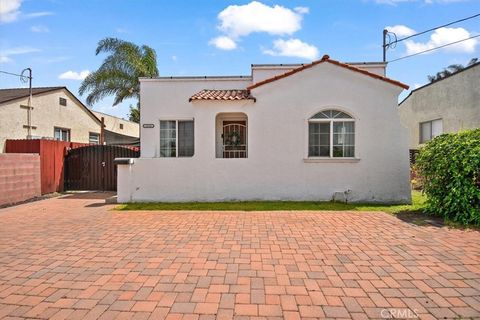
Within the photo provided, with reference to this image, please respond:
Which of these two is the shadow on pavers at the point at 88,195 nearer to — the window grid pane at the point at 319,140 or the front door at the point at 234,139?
the front door at the point at 234,139

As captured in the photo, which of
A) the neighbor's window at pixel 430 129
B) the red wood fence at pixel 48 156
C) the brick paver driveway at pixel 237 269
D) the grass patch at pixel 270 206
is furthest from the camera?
the neighbor's window at pixel 430 129

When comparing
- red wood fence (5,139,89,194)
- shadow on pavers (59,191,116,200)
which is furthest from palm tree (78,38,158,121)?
shadow on pavers (59,191,116,200)

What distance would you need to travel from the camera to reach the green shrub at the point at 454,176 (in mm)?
7398

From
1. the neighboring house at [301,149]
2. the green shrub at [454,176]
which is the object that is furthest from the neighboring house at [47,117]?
the green shrub at [454,176]

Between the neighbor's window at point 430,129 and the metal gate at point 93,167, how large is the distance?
17.6 m

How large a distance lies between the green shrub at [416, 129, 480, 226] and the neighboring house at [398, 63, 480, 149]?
7527 millimetres

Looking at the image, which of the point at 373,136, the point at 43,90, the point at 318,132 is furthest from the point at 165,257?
the point at 43,90

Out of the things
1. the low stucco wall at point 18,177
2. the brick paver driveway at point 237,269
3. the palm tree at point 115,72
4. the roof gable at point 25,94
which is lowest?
the brick paver driveway at point 237,269

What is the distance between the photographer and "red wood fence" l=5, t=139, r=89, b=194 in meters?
12.9

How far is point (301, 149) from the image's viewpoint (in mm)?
10766

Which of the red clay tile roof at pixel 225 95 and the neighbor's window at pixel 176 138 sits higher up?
the red clay tile roof at pixel 225 95

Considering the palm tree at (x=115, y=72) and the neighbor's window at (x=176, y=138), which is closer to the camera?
the neighbor's window at (x=176, y=138)

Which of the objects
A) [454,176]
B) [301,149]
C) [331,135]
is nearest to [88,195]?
[301,149]

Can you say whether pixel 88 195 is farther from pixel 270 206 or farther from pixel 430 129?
pixel 430 129
